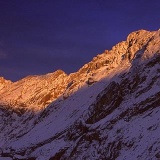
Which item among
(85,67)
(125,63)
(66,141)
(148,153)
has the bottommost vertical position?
(148,153)

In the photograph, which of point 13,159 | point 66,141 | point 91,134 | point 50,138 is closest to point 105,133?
point 91,134

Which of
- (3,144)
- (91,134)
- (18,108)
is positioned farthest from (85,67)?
(91,134)

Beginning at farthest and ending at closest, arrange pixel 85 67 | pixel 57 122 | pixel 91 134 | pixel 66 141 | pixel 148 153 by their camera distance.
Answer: pixel 85 67 → pixel 57 122 → pixel 66 141 → pixel 91 134 → pixel 148 153

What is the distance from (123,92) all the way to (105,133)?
9.44 m

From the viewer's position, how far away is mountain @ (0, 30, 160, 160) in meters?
40.4

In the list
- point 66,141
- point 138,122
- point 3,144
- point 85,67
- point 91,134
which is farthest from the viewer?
point 85,67

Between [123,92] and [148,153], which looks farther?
[123,92]

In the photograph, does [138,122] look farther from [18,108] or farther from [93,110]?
[18,108]

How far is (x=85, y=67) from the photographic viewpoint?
74.3 m

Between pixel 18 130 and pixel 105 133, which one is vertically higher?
pixel 18 130

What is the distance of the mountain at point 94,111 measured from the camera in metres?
40.4

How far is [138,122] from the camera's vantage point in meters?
41.3

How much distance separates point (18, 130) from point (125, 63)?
762 inches

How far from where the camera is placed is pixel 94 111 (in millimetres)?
52719
